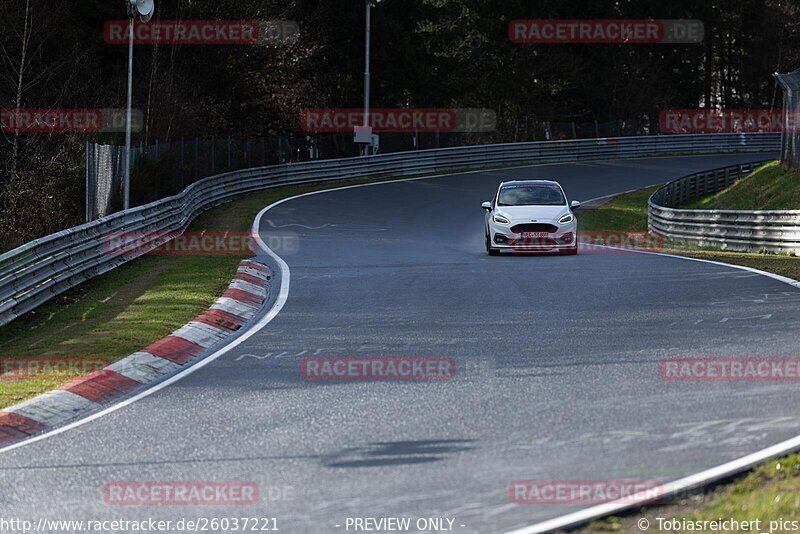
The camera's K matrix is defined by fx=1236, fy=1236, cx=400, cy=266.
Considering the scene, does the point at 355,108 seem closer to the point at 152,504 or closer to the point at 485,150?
the point at 485,150

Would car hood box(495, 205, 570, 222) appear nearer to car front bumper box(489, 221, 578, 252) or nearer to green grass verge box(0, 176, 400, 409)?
car front bumper box(489, 221, 578, 252)

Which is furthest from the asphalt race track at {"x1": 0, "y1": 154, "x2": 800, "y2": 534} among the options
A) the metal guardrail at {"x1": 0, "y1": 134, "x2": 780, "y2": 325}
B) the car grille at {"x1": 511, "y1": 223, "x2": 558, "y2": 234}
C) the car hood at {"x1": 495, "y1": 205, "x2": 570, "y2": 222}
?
the car hood at {"x1": 495, "y1": 205, "x2": 570, "y2": 222}

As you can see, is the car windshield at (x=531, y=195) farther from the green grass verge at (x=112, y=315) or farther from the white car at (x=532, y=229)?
the green grass verge at (x=112, y=315)

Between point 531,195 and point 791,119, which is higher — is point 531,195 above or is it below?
below

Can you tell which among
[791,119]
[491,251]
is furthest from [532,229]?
[791,119]

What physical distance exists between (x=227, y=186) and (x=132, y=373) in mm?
28238

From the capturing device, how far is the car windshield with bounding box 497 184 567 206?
2577cm

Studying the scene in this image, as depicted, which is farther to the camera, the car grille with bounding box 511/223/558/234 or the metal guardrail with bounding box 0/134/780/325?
the car grille with bounding box 511/223/558/234

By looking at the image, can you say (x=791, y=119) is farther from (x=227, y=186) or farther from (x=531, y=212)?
(x=227, y=186)

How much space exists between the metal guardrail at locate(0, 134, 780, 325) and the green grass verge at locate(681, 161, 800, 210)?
13390mm

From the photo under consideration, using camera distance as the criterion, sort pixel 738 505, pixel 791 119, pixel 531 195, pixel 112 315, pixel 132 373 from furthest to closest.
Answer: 1. pixel 791 119
2. pixel 531 195
3. pixel 112 315
4. pixel 132 373
5. pixel 738 505

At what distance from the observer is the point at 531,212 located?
2491 centimetres

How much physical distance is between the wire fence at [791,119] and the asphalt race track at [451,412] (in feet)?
58.8

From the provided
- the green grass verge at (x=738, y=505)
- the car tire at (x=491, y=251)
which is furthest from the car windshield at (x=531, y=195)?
the green grass verge at (x=738, y=505)
